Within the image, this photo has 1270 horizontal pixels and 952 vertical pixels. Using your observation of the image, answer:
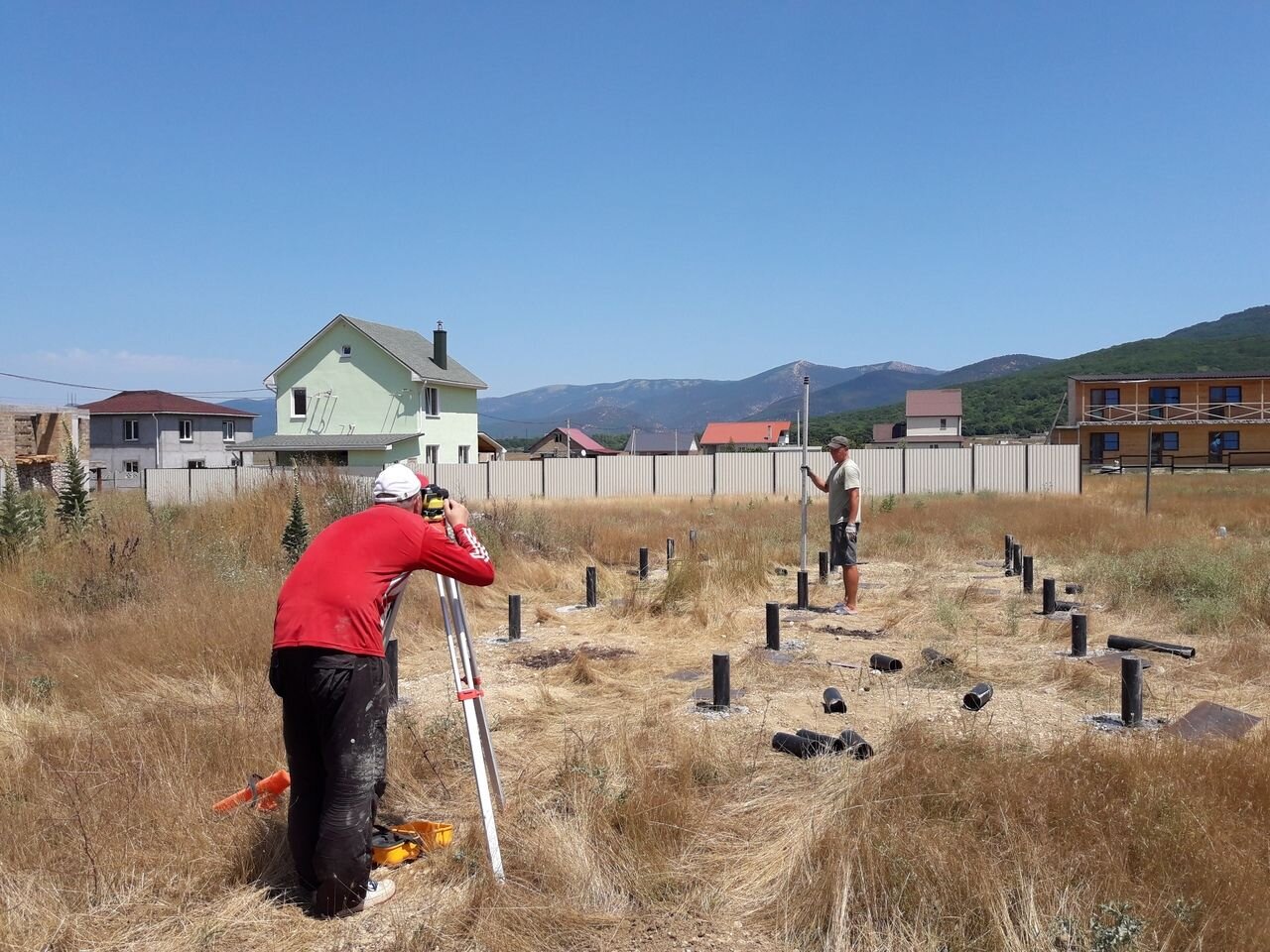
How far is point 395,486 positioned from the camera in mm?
4020

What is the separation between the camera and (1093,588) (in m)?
11.3

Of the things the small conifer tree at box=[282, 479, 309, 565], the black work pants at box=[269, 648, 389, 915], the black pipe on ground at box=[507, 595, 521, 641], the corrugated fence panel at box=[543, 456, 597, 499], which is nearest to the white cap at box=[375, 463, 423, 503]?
the black work pants at box=[269, 648, 389, 915]

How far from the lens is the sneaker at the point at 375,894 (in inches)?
148

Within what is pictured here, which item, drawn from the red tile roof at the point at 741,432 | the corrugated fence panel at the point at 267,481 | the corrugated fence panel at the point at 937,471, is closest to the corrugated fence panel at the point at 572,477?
the corrugated fence panel at the point at 937,471

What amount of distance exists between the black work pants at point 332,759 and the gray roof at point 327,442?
37877 millimetres

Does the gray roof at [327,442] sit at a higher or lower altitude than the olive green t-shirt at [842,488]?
higher

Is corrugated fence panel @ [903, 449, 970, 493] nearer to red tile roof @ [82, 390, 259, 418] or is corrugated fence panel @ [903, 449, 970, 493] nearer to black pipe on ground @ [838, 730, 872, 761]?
black pipe on ground @ [838, 730, 872, 761]

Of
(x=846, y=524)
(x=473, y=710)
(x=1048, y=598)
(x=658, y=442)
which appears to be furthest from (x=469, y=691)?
(x=658, y=442)

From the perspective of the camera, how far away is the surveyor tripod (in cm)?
373

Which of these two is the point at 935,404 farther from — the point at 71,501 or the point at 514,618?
the point at 514,618

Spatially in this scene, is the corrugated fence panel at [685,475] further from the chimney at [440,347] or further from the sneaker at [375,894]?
the sneaker at [375,894]

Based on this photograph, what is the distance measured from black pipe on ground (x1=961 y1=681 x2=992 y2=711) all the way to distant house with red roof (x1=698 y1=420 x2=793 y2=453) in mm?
84845

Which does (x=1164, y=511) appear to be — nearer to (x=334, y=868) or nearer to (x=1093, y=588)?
(x=1093, y=588)

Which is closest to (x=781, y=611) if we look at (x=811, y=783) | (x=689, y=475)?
(x=811, y=783)
